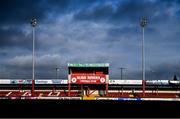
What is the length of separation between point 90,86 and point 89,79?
438 centimetres

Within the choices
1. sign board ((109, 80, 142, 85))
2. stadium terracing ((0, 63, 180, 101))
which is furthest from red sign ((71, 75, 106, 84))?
sign board ((109, 80, 142, 85))

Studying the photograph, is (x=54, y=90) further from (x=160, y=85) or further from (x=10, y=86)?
(x=160, y=85)

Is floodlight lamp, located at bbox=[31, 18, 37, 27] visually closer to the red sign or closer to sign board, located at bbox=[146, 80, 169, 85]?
the red sign

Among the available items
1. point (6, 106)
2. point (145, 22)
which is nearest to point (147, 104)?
point (6, 106)

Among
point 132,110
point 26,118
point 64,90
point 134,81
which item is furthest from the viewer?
point 64,90

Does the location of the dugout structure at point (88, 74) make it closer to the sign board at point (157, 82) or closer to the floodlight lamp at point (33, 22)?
the floodlight lamp at point (33, 22)

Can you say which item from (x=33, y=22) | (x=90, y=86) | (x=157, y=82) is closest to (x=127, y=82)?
(x=157, y=82)

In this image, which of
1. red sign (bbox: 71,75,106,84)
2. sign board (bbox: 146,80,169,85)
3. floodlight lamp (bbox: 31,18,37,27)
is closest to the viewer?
floodlight lamp (bbox: 31,18,37,27)

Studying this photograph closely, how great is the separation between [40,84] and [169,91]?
2197cm

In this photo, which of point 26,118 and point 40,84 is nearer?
point 26,118

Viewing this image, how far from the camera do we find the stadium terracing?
51406 millimetres

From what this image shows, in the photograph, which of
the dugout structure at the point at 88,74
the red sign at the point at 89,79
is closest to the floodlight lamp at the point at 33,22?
the dugout structure at the point at 88,74

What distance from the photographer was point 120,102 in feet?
119

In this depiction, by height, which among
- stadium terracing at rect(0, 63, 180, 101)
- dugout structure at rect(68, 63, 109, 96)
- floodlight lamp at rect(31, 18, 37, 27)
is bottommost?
stadium terracing at rect(0, 63, 180, 101)
